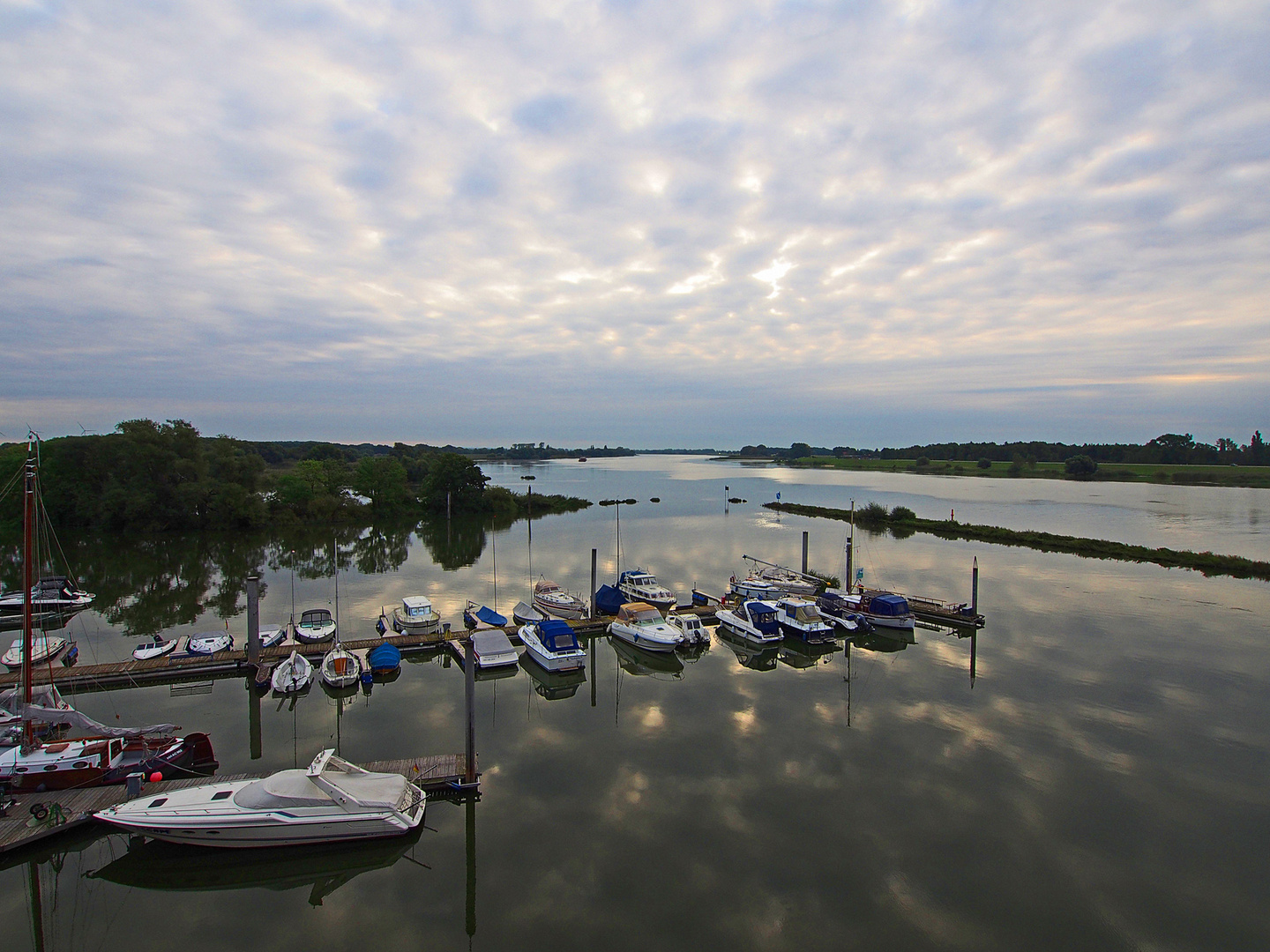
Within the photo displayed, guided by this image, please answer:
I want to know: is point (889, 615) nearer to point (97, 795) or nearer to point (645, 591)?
point (645, 591)

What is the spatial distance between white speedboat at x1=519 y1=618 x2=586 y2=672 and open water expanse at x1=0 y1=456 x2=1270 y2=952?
2.74 ft

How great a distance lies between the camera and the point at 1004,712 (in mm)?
18359

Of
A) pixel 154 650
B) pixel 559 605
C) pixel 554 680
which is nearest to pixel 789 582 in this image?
pixel 559 605

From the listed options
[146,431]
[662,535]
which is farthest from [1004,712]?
[146,431]

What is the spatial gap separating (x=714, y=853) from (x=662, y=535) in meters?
45.2

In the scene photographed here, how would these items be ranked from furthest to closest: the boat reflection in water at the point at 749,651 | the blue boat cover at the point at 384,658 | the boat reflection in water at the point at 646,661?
the boat reflection in water at the point at 749,651, the boat reflection in water at the point at 646,661, the blue boat cover at the point at 384,658

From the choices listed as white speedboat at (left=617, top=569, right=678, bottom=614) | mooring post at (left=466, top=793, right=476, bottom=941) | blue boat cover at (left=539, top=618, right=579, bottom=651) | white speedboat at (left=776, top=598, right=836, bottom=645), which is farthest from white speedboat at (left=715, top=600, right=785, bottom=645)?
mooring post at (left=466, top=793, right=476, bottom=941)

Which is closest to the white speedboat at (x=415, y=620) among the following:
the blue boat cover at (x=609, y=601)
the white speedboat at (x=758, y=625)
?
the blue boat cover at (x=609, y=601)

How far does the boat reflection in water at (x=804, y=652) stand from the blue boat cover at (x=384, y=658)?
14.1 m

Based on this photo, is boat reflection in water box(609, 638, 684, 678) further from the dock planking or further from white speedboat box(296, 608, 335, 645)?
white speedboat box(296, 608, 335, 645)

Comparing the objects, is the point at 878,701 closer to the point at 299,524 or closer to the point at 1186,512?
the point at 299,524

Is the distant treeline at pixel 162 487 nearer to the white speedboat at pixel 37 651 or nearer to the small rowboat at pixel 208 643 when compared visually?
the white speedboat at pixel 37 651

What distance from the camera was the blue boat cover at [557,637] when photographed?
22234 millimetres

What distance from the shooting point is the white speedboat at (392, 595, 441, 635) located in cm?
2520
